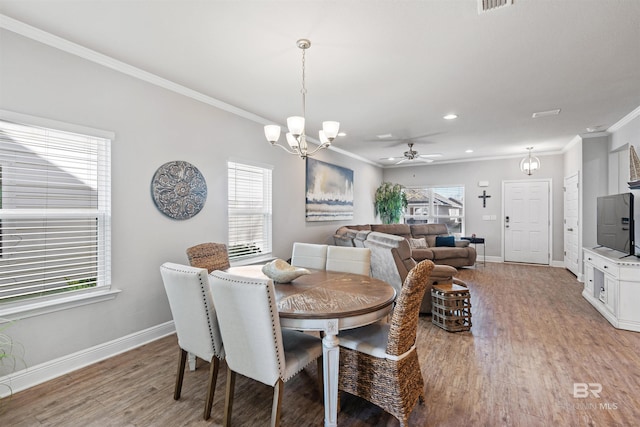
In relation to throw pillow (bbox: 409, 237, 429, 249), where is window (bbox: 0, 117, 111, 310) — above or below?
above

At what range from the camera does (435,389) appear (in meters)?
2.27

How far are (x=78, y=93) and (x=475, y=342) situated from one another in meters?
4.23

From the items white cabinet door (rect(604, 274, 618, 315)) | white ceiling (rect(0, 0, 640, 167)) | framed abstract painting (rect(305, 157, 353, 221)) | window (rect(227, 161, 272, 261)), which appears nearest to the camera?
white ceiling (rect(0, 0, 640, 167))

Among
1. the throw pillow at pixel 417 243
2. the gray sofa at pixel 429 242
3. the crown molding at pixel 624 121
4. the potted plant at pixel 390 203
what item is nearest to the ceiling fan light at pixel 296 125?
the gray sofa at pixel 429 242

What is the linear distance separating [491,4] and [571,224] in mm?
6006

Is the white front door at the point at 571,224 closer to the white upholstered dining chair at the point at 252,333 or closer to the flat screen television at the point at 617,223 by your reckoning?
the flat screen television at the point at 617,223

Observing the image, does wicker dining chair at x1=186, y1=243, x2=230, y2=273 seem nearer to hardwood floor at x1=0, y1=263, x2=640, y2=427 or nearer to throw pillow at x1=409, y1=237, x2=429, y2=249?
hardwood floor at x1=0, y1=263, x2=640, y2=427

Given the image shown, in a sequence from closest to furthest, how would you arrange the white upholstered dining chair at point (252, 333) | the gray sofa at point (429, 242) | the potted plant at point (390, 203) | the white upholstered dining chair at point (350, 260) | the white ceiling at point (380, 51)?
the white upholstered dining chair at point (252, 333)
the white ceiling at point (380, 51)
the white upholstered dining chair at point (350, 260)
the gray sofa at point (429, 242)
the potted plant at point (390, 203)

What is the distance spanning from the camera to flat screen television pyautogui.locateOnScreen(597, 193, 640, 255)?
367cm

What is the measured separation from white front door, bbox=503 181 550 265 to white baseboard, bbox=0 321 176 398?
294 inches

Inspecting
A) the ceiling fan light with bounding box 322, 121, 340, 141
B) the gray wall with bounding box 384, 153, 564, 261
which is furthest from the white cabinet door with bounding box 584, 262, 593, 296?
the ceiling fan light with bounding box 322, 121, 340, 141

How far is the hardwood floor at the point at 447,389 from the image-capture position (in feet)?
6.40

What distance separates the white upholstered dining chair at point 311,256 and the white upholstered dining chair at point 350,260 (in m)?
0.09

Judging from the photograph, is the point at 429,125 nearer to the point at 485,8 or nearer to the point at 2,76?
the point at 485,8
